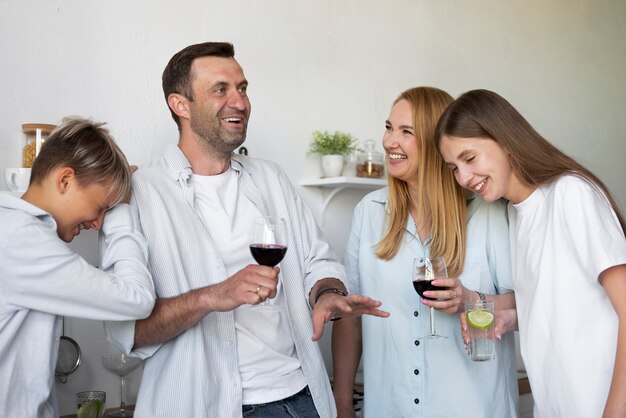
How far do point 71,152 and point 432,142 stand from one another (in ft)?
3.52

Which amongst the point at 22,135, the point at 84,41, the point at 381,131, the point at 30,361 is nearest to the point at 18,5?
the point at 84,41

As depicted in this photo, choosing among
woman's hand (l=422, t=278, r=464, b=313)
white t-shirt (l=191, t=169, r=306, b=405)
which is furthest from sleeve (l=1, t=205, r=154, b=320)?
woman's hand (l=422, t=278, r=464, b=313)

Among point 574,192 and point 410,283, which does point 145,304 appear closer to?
point 410,283

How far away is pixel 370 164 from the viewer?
2826 mm

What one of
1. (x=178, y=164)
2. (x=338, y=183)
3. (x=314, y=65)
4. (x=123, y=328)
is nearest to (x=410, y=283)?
(x=338, y=183)

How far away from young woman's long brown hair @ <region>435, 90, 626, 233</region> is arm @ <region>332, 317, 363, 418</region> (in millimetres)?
781

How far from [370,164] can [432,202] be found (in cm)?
70

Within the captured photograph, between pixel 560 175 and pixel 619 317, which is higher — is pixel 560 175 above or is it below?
above

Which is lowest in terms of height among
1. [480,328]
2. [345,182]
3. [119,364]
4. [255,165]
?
[119,364]

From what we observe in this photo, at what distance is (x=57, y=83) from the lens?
7.11 ft

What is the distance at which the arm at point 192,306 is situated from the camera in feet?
5.18

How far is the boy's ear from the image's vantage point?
159cm

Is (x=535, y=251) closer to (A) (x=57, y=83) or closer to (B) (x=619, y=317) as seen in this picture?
(B) (x=619, y=317)

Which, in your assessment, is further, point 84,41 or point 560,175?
point 84,41
